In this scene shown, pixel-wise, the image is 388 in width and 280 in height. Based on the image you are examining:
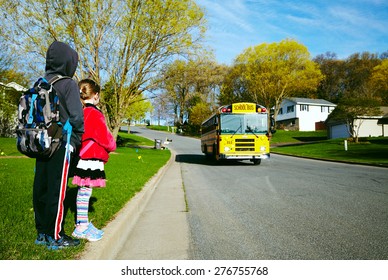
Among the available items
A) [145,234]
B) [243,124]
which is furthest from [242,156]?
[145,234]

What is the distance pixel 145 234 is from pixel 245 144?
1200 centimetres

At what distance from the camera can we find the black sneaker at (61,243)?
3117 mm

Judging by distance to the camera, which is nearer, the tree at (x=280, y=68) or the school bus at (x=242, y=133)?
the school bus at (x=242, y=133)

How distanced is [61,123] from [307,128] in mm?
66412

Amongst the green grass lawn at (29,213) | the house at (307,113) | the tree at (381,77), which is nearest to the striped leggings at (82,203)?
the green grass lawn at (29,213)

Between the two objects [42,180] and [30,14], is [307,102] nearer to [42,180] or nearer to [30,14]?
[30,14]

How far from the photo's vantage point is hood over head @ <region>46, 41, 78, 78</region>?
3.25 meters

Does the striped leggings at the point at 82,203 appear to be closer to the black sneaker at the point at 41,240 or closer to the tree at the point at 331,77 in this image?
the black sneaker at the point at 41,240

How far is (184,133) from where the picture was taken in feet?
224

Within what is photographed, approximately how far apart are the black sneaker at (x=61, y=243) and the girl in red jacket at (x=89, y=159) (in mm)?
247

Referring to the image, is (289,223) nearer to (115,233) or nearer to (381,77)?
(115,233)

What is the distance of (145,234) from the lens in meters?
4.31

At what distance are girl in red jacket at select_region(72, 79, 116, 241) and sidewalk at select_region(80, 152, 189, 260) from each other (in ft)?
0.90
